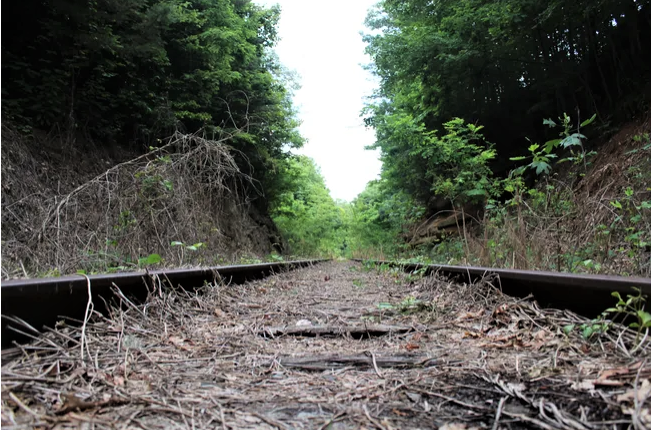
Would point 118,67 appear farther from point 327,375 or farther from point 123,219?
point 327,375

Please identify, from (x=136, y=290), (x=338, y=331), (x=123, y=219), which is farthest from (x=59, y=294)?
(x=123, y=219)

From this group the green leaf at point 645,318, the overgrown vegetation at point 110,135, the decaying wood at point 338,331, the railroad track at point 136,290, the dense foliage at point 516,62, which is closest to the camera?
the green leaf at point 645,318

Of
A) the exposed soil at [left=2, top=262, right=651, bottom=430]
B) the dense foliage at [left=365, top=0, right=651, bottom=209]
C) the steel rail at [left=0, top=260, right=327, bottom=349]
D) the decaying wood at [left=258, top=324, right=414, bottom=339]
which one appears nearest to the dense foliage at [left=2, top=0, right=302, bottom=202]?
the steel rail at [left=0, top=260, right=327, bottom=349]

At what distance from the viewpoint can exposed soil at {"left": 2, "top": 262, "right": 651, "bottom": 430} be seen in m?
1.06

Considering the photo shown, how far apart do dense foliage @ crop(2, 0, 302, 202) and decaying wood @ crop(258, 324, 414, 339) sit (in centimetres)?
332

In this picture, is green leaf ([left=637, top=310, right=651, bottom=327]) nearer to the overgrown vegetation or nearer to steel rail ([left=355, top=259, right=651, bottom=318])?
steel rail ([left=355, top=259, right=651, bottom=318])

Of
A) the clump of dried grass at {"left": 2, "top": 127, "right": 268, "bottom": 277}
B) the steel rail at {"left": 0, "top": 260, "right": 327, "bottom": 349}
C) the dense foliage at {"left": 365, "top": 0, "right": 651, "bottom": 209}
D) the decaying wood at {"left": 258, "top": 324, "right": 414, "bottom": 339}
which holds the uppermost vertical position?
the dense foliage at {"left": 365, "top": 0, "right": 651, "bottom": 209}

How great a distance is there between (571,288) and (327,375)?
55.6 inches

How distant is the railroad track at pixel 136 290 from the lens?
4.86ft

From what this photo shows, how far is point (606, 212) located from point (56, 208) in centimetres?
524

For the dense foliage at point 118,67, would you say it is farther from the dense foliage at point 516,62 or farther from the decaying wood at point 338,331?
the dense foliage at point 516,62

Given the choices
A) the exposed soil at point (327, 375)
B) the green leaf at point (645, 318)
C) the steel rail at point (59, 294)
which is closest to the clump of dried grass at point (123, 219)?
the steel rail at point (59, 294)

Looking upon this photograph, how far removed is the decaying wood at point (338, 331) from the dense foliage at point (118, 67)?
3.32 meters

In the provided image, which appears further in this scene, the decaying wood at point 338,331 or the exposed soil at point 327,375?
the decaying wood at point 338,331
